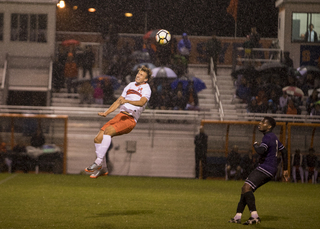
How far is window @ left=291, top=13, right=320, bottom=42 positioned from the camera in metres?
23.8

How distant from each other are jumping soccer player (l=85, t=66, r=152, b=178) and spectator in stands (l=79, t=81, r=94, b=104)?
1166cm

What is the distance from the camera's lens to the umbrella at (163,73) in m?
19.0

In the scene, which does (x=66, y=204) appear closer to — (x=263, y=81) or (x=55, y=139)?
(x=55, y=139)

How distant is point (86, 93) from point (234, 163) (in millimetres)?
7174

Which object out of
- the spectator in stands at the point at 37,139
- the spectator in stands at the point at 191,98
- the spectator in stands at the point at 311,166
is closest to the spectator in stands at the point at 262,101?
the spectator in stands at the point at 191,98

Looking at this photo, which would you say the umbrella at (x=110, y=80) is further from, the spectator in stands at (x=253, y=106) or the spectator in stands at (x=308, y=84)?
the spectator in stands at (x=308, y=84)

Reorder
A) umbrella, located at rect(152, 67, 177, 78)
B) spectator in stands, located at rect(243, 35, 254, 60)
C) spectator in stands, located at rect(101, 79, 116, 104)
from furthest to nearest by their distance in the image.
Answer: spectator in stands, located at rect(243, 35, 254, 60) → spectator in stands, located at rect(101, 79, 116, 104) → umbrella, located at rect(152, 67, 177, 78)

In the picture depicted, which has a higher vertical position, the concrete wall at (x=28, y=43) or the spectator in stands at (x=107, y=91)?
the concrete wall at (x=28, y=43)

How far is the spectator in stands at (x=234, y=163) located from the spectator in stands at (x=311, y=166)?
7.48ft

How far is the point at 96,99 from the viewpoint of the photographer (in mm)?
19484

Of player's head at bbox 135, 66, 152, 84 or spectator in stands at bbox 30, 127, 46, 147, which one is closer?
player's head at bbox 135, 66, 152, 84

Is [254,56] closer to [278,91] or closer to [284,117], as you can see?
[278,91]

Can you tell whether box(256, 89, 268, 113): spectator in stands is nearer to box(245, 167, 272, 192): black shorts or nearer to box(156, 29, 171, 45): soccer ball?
box(156, 29, 171, 45): soccer ball

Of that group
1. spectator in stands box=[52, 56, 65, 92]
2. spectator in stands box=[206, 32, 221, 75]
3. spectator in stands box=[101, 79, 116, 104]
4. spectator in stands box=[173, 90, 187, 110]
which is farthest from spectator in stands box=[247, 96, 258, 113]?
spectator in stands box=[52, 56, 65, 92]
